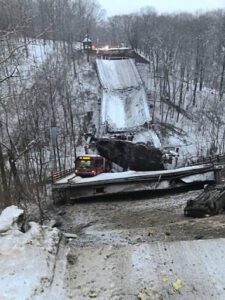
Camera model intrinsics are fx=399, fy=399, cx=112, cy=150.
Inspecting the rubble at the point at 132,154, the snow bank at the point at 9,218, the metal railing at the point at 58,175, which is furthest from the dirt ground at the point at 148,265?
the rubble at the point at 132,154

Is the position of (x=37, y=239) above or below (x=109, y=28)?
below

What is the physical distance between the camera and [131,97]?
54000mm

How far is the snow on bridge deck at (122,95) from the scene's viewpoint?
47656mm

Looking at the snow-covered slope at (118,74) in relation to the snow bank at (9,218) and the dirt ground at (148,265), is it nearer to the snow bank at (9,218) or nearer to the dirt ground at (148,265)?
the dirt ground at (148,265)

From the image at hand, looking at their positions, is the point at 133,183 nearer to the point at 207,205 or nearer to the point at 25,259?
the point at 207,205

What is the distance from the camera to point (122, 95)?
54531 mm

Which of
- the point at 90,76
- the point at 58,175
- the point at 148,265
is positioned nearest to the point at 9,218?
the point at 148,265

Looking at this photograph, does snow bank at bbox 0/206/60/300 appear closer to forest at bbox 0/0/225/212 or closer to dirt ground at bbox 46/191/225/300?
dirt ground at bbox 46/191/225/300

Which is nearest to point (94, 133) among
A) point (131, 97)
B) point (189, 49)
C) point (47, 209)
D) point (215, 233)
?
point (131, 97)

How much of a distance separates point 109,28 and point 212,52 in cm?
3440

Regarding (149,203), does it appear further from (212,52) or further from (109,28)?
(109,28)

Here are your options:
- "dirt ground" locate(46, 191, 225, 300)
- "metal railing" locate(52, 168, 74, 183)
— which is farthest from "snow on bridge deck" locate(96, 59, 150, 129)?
"dirt ground" locate(46, 191, 225, 300)

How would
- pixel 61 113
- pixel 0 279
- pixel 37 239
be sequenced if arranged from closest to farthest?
pixel 0 279
pixel 37 239
pixel 61 113

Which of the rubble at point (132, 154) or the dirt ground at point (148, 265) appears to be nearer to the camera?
the dirt ground at point (148, 265)
